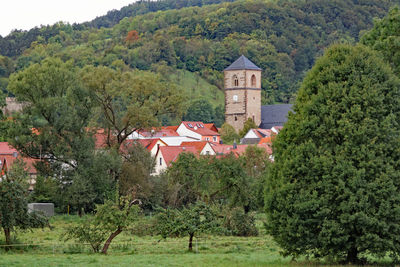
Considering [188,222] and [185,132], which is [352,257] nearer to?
[188,222]

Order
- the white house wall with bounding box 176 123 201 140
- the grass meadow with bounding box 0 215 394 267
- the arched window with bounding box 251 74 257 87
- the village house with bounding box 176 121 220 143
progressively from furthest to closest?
the arched window with bounding box 251 74 257 87, the village house with bounding box 176 121 220 143, the white house wall with bounding box 176 123 201 140, the grass meadow with bounding box 0 215 394 267

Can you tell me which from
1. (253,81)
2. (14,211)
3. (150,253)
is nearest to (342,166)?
(150,253)

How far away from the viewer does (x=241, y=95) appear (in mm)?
138250

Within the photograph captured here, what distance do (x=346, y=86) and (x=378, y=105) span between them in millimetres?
936

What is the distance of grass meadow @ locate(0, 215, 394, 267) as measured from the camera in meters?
20.2

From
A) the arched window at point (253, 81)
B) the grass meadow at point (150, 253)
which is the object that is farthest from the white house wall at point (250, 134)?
the grass meadow at point (150, 253)

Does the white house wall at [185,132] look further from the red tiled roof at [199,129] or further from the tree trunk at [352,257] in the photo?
the tree trunk at [352,257]

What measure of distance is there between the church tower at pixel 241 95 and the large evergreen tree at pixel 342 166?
118 m

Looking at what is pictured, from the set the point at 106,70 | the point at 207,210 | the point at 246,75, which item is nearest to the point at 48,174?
the point at 106,70

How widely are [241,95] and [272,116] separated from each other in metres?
7.70

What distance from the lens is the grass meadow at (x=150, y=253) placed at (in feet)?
66.3

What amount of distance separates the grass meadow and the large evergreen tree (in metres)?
1.63

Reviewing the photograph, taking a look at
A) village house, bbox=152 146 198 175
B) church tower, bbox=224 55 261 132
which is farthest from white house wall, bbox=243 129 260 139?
village house, bbox=152 146 198 175

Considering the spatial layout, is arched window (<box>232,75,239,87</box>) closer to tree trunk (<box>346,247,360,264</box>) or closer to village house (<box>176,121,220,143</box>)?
village house (<box>176,121,220,143</box>)
